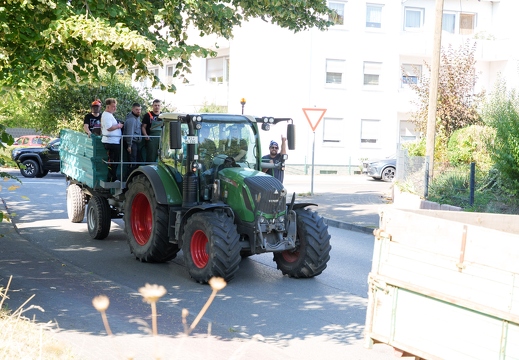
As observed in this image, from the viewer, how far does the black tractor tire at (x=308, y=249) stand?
443 inches

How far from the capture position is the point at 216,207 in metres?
11.1

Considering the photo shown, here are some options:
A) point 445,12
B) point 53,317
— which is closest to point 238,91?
point 445,12

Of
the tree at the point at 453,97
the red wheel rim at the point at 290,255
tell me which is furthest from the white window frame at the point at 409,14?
the red wheel rim at the point at 290,255

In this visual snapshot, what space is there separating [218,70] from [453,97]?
17.9 metres

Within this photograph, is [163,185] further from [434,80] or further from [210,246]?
[434,80]

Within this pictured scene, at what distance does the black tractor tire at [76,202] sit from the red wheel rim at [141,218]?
11.4 ft

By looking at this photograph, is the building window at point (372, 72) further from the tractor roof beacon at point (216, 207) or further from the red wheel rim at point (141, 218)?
the red wheel rim at point (141, 218)

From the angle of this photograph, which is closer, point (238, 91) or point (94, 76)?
point (94, 76)

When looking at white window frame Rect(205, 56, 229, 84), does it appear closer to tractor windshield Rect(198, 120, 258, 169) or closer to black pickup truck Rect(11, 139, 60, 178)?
black pickup truck Rect(11, 139, 60, 178)

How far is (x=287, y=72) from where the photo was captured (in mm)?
38688

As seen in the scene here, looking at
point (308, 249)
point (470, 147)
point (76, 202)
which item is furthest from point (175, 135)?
point (470, 147)

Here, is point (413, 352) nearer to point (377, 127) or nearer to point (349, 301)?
point (349, 301)

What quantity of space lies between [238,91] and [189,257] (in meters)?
28.6

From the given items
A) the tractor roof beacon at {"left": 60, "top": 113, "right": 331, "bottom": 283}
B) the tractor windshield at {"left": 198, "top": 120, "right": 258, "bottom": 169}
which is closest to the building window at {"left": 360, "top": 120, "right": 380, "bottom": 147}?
the tractor roof beacon at {"left": 60, "top": 113, "right": 331, "bottom": 283}
